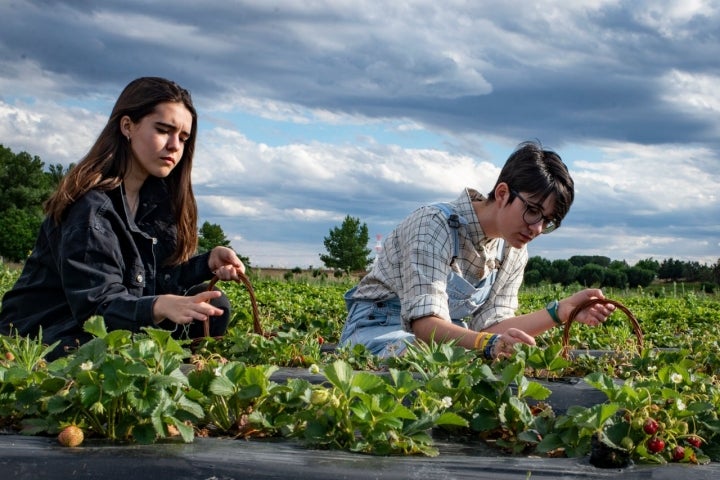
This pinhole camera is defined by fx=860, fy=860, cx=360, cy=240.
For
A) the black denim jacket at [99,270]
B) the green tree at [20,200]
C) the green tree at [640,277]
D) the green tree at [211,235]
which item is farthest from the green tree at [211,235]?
the black denim jacket at [99,270]

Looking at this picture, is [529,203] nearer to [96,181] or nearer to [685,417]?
[685,417]

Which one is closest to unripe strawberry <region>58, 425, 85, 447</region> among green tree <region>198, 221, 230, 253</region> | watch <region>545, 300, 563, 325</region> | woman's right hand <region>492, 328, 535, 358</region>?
woman's right hand <region>492, 328, 535, 358</region>

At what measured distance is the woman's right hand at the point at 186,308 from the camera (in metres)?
3.54

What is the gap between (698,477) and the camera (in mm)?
2375

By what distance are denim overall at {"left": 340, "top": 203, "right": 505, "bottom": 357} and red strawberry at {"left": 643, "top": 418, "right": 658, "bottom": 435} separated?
214cm

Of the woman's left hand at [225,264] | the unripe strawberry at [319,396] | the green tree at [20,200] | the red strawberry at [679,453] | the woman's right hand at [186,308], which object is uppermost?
the green tree at [20,200]

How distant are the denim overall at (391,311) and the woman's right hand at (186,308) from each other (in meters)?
1.26

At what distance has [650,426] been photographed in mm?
2527

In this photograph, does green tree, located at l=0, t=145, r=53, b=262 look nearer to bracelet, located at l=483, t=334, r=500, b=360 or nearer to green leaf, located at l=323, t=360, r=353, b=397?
bracelet, located at l=483, t=334, r=500, b=360

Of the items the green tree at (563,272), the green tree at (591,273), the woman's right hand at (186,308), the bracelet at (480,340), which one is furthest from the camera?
the green tree at (563,272)

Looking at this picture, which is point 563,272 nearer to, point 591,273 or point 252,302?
point 591,273

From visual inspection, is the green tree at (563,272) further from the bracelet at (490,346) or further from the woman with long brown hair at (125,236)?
the bracelet at (490,346)

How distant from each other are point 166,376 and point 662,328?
6351 millimetres

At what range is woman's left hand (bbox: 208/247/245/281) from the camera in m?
4.50
